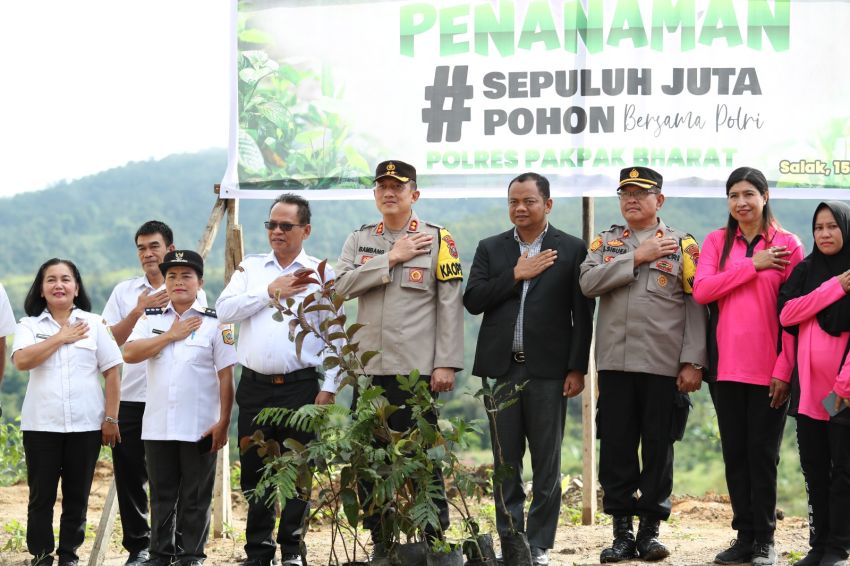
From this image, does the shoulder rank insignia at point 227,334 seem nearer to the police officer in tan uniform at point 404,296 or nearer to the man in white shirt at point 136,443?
the man in white shirt at point 136,443

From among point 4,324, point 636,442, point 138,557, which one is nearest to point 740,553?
point 636,442

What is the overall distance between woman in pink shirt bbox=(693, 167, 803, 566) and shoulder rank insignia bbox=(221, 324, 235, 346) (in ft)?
7.78

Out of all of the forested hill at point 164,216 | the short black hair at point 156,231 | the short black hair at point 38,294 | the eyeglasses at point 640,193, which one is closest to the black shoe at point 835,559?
the eyeglasses at point 640,193

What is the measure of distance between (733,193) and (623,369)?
101cm

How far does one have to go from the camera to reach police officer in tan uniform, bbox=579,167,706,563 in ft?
16.7

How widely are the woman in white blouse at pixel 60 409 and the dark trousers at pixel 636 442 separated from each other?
2513 mm

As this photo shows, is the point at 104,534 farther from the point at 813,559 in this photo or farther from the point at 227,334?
the point at 813,559

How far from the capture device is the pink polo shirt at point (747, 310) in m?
4.93

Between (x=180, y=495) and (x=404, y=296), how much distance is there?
60.6 inches

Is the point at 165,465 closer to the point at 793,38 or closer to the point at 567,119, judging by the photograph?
the point at 567,119

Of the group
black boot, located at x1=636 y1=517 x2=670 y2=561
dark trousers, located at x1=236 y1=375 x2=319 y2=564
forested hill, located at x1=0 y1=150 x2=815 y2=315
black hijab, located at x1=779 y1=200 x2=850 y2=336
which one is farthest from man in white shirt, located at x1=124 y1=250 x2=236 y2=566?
forested hill, located at x1=0 y1=150 x2=815 y2=315

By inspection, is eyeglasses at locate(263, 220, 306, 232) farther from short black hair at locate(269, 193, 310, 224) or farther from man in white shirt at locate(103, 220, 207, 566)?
man in white shirt at locate(103, 220, 207, 566)

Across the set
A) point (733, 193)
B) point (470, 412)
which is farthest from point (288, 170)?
point (470, 412)

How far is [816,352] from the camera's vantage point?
187 inches
